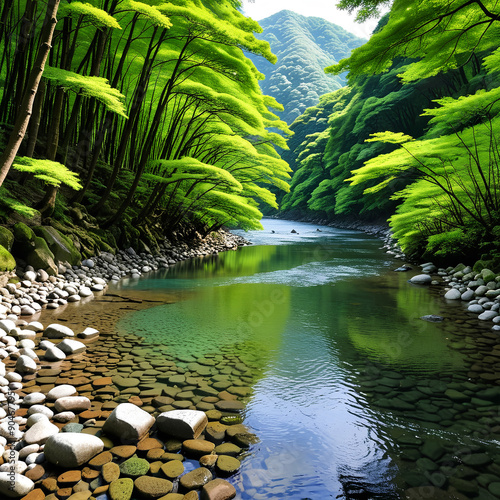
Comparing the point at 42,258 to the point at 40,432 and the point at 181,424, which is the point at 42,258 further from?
the point at 181,424

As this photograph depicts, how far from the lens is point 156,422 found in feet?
8.95

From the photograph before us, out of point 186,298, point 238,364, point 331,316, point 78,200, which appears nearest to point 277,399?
point 238,364

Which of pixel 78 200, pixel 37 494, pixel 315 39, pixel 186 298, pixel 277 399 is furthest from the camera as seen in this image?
pixel 315 39

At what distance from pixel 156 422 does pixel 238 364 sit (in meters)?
1.41

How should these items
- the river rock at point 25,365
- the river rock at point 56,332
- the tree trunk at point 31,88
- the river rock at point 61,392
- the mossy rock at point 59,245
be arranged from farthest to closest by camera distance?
the mossy rock at point 59,245 → the river rock at point 56,332 → the tree trunk at point 31,88 → the river rock at point 25,365 → the river rock at point 61,392

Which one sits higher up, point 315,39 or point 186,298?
point 315,39

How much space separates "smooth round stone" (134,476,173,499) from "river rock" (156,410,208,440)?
0.43 m

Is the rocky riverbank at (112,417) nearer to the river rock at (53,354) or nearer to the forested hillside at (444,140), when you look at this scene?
the river rock at (53,354)

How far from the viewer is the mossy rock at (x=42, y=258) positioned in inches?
255

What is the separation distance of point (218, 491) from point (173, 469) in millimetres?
344

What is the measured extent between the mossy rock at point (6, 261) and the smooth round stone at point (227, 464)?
4802mm

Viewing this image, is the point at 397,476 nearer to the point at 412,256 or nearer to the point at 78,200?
the point at 78,200

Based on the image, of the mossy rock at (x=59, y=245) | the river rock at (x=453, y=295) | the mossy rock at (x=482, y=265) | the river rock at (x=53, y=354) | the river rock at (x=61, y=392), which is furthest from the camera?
the mossy rock at (x=482, y=265)

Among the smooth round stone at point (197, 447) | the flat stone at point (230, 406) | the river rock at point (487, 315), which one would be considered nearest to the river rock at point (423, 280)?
the river rock at point (487, 315)
